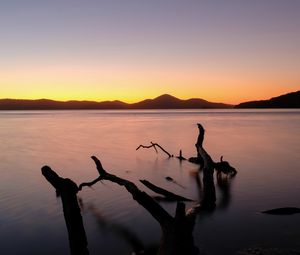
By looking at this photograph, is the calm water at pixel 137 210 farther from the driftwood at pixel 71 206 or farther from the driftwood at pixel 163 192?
the driftwood at pixel 71 206

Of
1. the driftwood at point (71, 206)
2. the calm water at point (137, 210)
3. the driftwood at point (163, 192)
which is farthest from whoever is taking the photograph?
the driftwood at point (163, 192)

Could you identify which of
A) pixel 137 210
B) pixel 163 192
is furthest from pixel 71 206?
pixel 163 192

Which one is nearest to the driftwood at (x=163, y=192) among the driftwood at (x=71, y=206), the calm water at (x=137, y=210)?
the calm water at (x=137, y=210)

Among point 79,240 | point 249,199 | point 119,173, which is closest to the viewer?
point 79,240

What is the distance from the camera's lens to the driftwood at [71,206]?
8016mm

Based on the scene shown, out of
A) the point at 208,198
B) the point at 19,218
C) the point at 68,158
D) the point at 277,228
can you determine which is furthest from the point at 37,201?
the point at 68,158

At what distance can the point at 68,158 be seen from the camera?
33.1 m

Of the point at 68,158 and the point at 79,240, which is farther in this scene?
the point at 68,158

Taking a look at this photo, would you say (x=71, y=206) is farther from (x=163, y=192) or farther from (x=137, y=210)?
(x=163, y=192)

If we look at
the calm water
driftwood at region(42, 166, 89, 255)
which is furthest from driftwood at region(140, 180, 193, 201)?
driftwood at region(42, 166, 89, 255)

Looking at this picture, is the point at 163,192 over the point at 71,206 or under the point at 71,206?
under

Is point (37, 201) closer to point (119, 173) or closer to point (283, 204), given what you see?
point (119, 173)

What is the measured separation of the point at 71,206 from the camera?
836 centimetres

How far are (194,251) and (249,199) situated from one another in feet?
24.5
